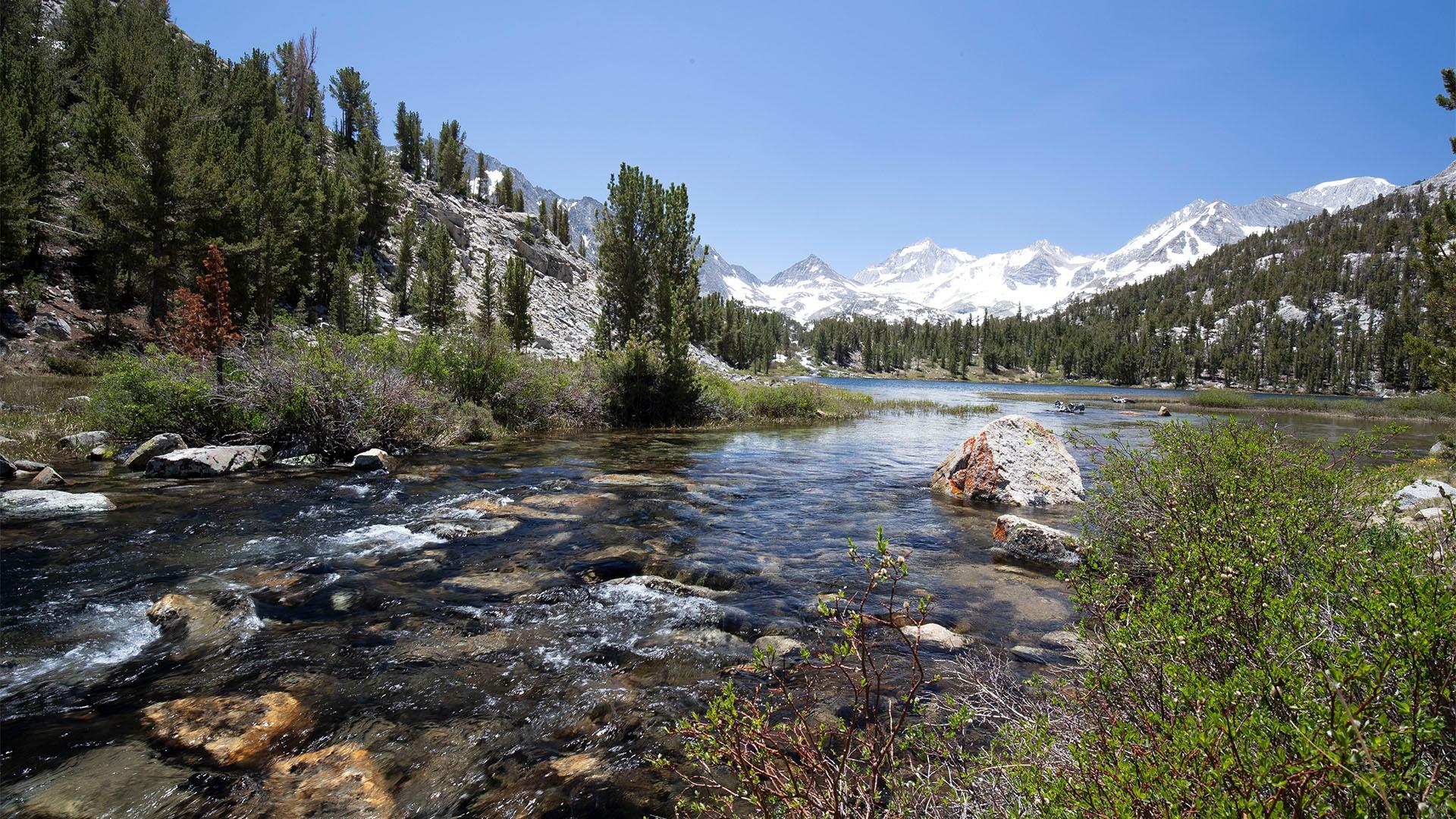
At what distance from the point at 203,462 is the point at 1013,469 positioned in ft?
55.2

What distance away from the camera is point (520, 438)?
19.2 metres

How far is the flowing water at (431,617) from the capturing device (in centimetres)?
360

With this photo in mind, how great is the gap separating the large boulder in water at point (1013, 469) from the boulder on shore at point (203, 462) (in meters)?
15.3

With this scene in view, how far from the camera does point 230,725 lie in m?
3.97

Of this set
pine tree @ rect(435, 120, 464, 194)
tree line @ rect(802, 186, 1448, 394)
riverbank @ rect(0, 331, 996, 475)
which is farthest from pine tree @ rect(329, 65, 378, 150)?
tree line @ rect(802, 186, 1448, 394)

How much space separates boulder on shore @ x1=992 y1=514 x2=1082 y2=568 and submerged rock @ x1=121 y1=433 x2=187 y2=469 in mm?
16083

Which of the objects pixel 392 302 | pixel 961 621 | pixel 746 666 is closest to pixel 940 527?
pixel 961 621

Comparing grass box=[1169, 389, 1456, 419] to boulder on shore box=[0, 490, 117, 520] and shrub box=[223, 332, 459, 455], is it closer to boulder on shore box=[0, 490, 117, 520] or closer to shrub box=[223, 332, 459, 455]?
shrub box=[223, 332, 459, 455]

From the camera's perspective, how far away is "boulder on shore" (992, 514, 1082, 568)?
7.98m

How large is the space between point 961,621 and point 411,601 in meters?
5.91

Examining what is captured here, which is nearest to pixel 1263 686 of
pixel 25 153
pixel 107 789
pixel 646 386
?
pixel 107 789

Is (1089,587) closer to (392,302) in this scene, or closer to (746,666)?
(746,666)

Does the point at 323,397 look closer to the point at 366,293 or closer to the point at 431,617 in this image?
the point at 431,617

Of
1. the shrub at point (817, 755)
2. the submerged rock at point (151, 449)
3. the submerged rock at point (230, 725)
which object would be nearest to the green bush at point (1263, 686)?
the shrub at point (817, 755)
